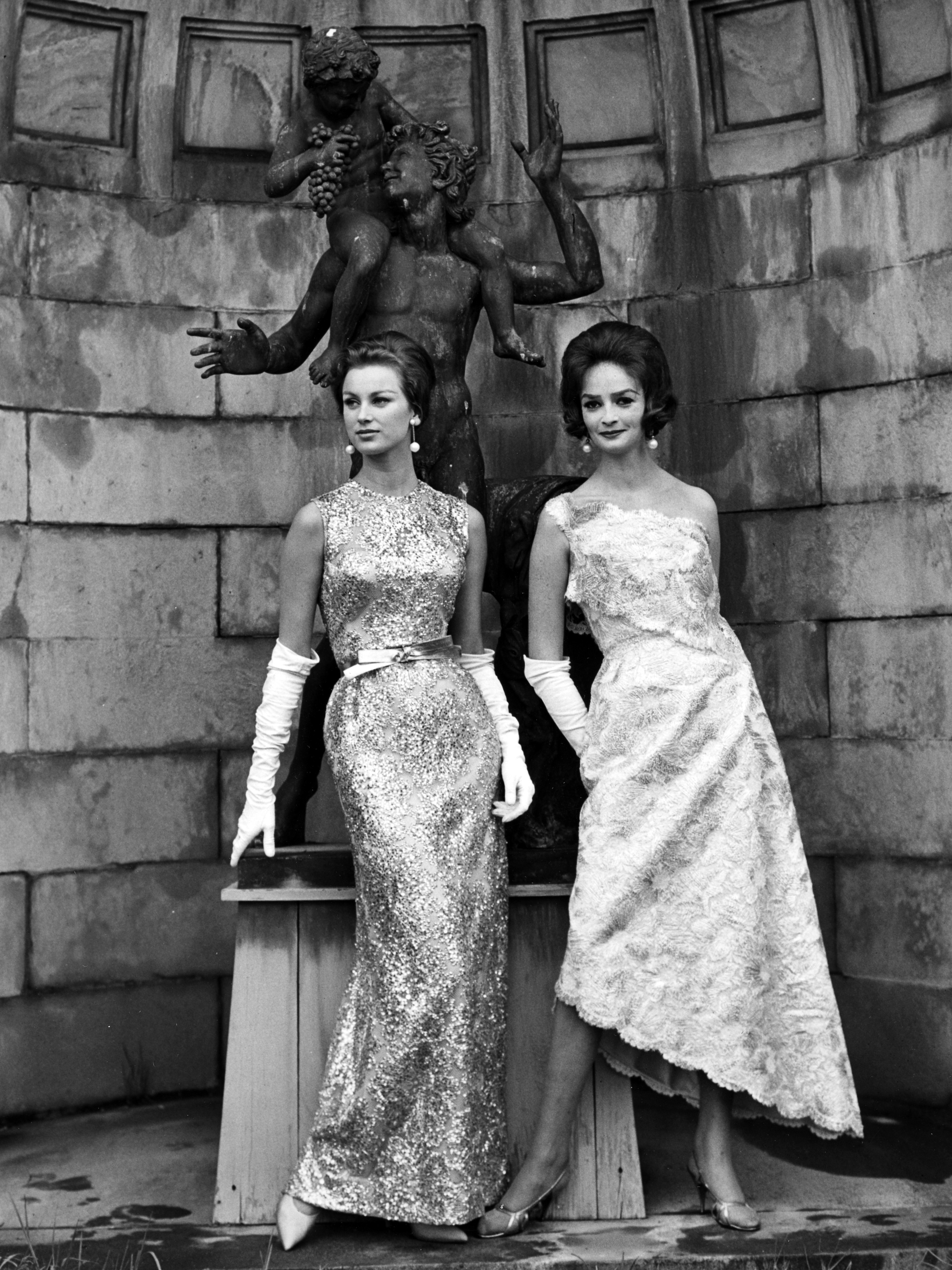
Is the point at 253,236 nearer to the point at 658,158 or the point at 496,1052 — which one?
the point at 658,158

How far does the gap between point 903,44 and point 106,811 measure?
3857 mm

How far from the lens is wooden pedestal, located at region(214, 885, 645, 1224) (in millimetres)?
4172

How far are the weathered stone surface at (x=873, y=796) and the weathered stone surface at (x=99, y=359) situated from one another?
2.51m

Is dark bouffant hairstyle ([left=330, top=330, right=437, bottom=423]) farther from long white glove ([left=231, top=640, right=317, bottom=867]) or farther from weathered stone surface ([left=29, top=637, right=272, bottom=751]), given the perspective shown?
weathered stone surface ([left=29, top=637, right=272, bottom=751])

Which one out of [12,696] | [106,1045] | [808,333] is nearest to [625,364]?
[808,333]

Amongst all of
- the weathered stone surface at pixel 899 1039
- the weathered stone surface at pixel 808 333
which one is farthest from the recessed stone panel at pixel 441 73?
the weathered stone surface at pixel 899 1039

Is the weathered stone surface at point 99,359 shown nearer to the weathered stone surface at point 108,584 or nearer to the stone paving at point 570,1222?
the weathered stone surface at point 108,584

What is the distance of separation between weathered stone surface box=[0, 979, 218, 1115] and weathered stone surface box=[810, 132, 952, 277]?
3407mm

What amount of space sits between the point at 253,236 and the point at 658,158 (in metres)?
1.54

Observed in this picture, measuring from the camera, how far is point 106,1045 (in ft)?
18.6

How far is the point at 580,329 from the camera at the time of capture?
20.1 ft

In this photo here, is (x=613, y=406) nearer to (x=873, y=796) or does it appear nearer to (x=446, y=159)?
(x=446, y=159)

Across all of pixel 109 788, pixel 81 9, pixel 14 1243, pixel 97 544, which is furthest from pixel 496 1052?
pixel 81 9

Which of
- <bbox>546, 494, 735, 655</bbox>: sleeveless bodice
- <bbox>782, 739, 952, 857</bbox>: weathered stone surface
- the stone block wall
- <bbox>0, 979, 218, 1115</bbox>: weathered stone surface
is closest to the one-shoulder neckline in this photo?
<bbox>546, 494, 735, 655</bbox>: sleeveless bodice
